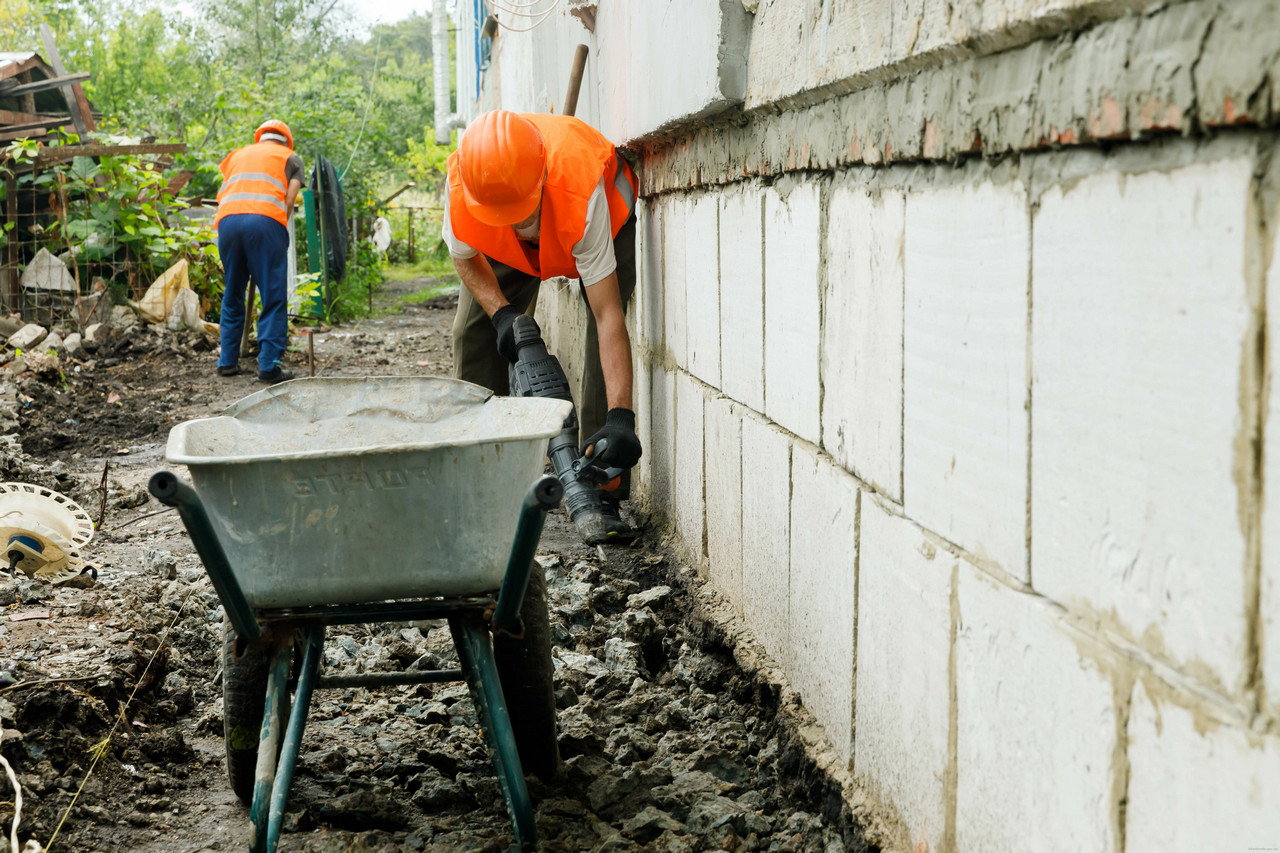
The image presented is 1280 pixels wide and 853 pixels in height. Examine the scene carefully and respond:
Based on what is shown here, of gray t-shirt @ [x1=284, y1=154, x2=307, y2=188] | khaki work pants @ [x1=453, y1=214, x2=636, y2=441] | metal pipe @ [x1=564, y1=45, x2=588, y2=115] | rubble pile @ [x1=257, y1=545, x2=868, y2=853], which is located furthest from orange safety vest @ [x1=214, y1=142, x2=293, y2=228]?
rubble pile @ [x1=257, y1=545, x2=868, y2=853]

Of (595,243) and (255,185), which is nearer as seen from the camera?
(595,243)

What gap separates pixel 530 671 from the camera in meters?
2.38

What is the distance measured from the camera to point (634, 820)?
2291mm

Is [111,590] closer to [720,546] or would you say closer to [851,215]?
[720,546]

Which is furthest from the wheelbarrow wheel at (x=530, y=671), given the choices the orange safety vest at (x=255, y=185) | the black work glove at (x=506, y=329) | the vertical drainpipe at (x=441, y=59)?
the vertical drainpipe at (x=441, y=59)

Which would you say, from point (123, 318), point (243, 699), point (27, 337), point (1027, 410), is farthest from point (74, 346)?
point (1027, 410)

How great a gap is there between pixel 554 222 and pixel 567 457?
2.95 feet

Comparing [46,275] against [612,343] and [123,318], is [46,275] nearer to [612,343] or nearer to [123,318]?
[123,318]

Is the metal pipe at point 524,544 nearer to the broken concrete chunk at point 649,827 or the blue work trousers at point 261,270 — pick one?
the broken concrete chunk at point 649,827

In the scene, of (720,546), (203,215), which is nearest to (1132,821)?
(720,546)

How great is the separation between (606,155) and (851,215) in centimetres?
209

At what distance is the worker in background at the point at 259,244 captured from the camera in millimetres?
7793

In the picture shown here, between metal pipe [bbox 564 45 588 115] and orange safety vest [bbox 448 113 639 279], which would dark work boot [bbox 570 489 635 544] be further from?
metal pipe [bbox 564 45 588 115]

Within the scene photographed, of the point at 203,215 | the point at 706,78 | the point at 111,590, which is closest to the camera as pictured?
the point at 706,78
